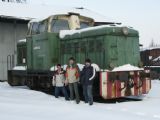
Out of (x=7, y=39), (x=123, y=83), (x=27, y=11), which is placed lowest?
(x=123, y=83)

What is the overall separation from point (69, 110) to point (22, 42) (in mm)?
7178

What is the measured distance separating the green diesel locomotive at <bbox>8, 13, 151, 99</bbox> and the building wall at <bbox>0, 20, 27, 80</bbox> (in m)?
6.79

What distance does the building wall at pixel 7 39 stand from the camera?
22125 mm

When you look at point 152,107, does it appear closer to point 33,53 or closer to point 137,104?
point 137,104

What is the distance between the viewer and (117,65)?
495 inches

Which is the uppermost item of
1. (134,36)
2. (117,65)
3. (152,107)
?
(134,36)

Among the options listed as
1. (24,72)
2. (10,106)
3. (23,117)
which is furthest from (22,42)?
(23,117)

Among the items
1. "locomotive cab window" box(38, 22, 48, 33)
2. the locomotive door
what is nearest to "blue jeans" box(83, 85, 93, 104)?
the locomotive door

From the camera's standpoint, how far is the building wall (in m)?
22.1

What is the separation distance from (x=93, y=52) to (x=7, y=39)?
1048 cm

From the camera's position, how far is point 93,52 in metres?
12.8

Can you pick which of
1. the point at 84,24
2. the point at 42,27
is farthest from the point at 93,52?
the point at 42,27

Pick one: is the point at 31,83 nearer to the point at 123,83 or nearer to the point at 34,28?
the point at 34,28

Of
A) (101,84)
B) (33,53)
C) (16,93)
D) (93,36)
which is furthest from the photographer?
(33,53)
